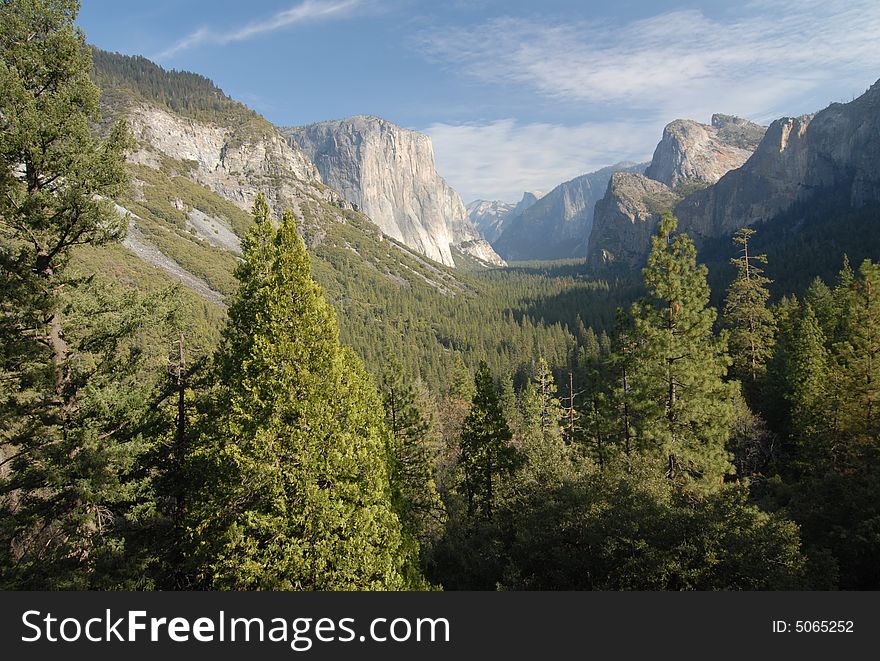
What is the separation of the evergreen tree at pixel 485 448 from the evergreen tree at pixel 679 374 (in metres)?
6.73

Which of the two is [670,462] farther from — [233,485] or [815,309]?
[815,309]

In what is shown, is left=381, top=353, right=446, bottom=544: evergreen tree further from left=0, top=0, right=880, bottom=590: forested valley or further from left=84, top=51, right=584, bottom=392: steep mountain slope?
left=84, top=51, right=584, bottom=392: steep mountain slope

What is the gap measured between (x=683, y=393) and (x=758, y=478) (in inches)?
531

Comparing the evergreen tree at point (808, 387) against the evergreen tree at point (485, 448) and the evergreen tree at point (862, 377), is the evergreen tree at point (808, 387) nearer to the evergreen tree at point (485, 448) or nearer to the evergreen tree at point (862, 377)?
the evergreen tree at point (862, 377)

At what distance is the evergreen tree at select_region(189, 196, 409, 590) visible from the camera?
786 cm

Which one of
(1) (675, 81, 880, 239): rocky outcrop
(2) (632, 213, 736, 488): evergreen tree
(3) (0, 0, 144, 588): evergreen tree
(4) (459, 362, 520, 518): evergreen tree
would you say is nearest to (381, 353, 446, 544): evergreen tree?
(4) (459, 362, 520, 518): evergreen tree

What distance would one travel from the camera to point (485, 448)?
21.5 metres

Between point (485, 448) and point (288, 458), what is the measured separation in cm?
1449

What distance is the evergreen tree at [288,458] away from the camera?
25.8ft

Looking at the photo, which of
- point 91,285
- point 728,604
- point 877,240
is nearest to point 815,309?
point 728,604

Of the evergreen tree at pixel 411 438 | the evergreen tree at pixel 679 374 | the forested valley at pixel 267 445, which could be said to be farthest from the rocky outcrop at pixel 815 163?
the forested valley at pixel 267 445

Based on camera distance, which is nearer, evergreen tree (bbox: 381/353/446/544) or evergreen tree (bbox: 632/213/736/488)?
evergreen tree (bbox: 632/213/736/488)

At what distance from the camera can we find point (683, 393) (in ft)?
51.4

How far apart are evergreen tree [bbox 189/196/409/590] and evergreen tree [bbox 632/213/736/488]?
10.8m
